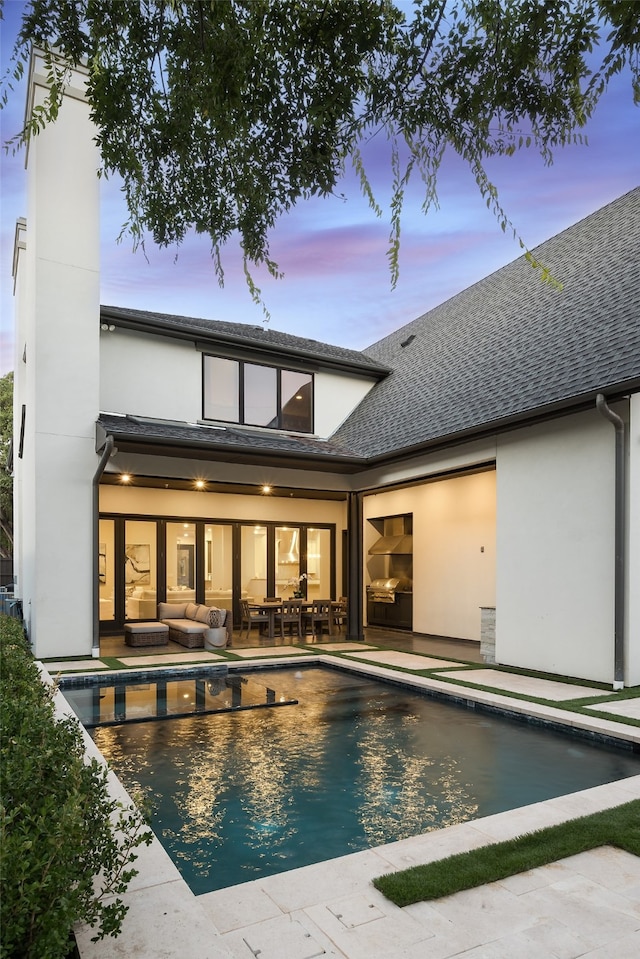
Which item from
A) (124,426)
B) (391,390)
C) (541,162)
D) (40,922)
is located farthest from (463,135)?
(391,390)

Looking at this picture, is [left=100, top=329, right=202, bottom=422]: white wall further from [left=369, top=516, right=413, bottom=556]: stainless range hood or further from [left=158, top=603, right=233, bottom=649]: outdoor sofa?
[left=369, top=516, right=413, bottom=556]: stainless range hood

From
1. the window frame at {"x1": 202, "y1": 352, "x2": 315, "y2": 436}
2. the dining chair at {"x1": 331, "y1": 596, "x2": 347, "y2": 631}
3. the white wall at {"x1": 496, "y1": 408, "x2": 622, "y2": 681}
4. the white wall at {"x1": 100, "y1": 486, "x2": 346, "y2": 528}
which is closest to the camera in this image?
the white wall at {"x1": 496, "y1": 408, "x2": 622, "y2": 681}

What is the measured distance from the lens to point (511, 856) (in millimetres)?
3666

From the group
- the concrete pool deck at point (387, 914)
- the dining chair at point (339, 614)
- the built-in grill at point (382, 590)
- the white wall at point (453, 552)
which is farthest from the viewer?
the built-in grill at point (382, 590)

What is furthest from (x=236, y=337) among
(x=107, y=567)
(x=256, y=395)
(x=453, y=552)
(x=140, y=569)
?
(x=453, y=552)

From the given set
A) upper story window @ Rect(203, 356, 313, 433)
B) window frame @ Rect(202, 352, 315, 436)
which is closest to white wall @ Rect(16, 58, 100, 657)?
window frame @ Rect(202, 352, 315, 436)

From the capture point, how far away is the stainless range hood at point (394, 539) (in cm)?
1605

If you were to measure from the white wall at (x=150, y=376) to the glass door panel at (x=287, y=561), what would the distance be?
15.0ft

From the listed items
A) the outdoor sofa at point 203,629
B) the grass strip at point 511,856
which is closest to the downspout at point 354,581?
the outdoor sofa at point 203,629

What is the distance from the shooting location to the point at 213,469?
12.9m

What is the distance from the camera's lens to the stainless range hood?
632 inches

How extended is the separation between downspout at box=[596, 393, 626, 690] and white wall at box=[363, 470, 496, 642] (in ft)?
15.9

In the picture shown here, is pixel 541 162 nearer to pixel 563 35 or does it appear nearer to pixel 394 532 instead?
pixel 563 35

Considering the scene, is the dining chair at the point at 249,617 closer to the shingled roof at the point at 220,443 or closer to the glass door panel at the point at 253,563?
the glass door panel at the point at 253,563
